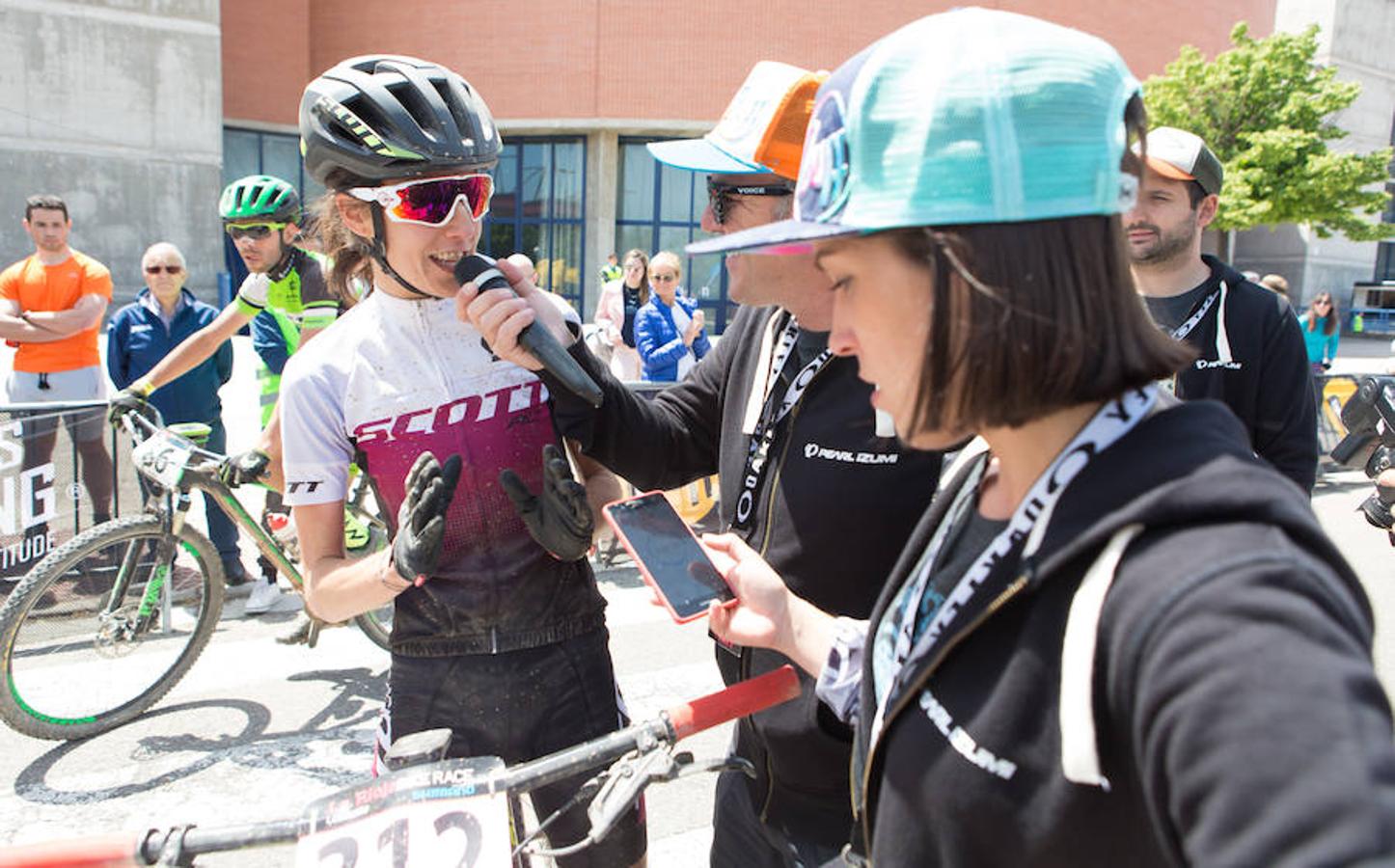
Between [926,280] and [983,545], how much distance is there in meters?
0.37

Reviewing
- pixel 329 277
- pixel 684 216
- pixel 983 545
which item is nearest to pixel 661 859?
pixel 329 277

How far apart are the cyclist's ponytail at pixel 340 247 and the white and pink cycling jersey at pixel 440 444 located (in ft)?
0.86

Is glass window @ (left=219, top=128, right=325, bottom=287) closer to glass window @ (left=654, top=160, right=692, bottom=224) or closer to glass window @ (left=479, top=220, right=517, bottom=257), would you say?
glass window @ (left=479, top=220, right=517, bottom=257)

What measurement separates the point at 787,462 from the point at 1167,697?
1.35 m

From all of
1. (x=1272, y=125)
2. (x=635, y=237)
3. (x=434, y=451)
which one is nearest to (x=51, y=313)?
(x=434, y=451)

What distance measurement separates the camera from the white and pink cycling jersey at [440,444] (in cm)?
227

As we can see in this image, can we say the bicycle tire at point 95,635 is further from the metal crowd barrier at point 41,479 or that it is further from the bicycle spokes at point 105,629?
the metal crowd barrier at point 41,479

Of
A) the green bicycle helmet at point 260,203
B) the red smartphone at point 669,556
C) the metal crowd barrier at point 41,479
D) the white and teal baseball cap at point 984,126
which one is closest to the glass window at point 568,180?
the green bicycle helmet at point 260,203

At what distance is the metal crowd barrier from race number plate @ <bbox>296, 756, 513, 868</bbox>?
202 inches

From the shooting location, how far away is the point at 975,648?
1.08 metres

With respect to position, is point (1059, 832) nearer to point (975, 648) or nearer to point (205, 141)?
point (975, 648)

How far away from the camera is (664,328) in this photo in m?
9.52

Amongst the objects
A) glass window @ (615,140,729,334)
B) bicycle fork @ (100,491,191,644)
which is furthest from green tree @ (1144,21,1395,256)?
bicycle fork @ (100,491,191,644)

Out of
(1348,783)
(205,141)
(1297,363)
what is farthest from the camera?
(205,141)
